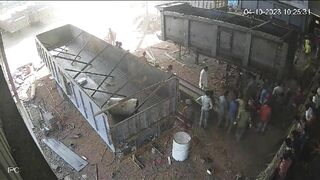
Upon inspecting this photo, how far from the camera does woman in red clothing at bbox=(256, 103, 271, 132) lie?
7.62 metres

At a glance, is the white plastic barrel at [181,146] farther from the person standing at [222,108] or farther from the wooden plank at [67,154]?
the wooden plank at [67,154]

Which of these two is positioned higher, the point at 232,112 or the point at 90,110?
the point at 90,110

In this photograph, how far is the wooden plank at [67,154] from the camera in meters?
7.59

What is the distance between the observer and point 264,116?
773 cm

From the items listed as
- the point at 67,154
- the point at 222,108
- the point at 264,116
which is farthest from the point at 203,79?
the point at 67,154

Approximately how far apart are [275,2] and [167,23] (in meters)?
5.14

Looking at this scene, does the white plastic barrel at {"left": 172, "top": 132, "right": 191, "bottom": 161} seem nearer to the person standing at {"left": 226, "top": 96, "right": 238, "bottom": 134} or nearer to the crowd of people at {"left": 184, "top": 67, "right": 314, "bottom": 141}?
the crowd of people at {"left": 184, "top": 67, "right": 314, "bottom": 141}

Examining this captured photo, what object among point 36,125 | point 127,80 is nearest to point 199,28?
point 127,80

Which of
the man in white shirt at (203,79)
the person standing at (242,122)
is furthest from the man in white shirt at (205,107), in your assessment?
the man in white shirt at (203,79)

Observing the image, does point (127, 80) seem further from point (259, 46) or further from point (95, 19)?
point (95, 19)

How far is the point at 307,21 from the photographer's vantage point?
11922mm

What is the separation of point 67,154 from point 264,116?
551 cm

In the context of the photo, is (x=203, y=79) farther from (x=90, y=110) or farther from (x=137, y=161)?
(x=90, y=110)

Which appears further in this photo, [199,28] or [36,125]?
[199,28]
